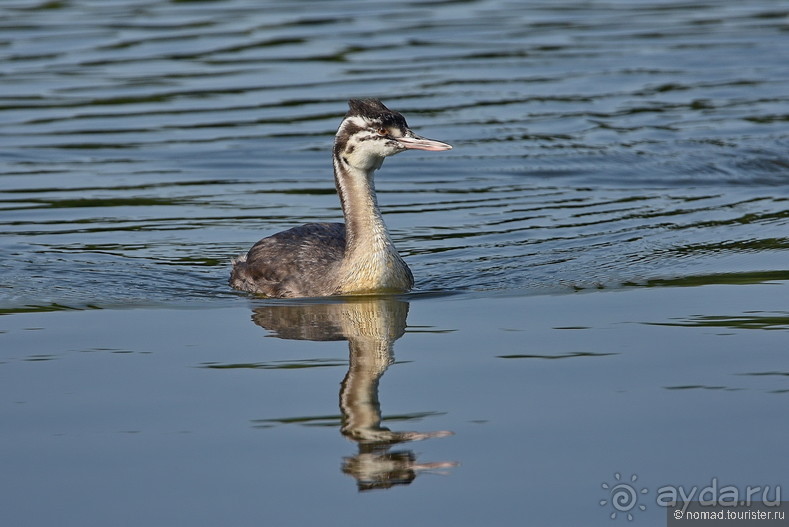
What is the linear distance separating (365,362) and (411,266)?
13.2 ft

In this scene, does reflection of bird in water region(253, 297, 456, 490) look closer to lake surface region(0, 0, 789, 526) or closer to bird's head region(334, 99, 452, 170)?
lake surface region(0, 0, 789, 526)

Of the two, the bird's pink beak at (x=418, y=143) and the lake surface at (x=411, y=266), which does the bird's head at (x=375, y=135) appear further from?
the lake surface at (x=411, y=266)

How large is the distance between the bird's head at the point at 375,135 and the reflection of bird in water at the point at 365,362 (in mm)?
1205

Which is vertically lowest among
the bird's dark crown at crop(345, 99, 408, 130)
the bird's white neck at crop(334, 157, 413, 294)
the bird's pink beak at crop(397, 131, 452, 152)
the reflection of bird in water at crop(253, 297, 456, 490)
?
the reflection of bird in water at crop(253, 297, 456, 490)

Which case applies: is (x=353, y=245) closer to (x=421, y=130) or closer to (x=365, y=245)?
(x=365, y=245)

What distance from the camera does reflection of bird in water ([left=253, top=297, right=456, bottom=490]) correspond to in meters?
7.50

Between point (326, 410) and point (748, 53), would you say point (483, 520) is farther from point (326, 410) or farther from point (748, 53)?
point (748, 53)

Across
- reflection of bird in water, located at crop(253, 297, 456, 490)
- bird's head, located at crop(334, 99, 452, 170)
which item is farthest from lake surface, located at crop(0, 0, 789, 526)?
bird's head, located at crop(334, 99, 452, 170)

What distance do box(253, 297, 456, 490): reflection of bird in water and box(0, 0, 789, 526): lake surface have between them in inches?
1.1

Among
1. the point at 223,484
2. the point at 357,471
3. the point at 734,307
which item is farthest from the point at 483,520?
the point at 734,307

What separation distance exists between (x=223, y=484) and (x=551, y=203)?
910 centimetres

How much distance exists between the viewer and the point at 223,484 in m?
7.34

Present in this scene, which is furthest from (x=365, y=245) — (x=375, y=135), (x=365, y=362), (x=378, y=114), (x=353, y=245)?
(x=365, y=362)

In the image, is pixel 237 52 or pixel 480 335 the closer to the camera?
pixel 480 335
